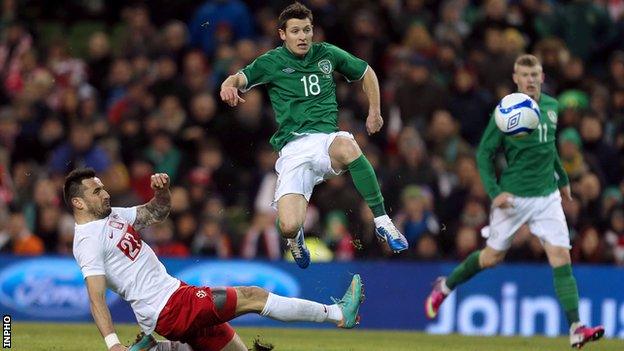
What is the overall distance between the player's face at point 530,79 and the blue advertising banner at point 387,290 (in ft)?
12.3

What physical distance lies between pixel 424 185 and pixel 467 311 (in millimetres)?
1843

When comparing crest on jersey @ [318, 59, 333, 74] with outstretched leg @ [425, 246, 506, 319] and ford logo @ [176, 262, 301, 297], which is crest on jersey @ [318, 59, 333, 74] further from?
ford logo @ [176, 262, 301, 297]

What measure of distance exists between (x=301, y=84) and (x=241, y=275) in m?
4.95

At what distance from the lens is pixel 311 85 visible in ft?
45.0

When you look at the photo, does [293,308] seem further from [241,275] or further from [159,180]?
[241,275]

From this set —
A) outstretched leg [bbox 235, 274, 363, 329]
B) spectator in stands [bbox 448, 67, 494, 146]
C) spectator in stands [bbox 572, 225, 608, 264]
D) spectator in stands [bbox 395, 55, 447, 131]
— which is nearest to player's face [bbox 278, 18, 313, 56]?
outstretched leg [bbox 235, 274, 363, 329]

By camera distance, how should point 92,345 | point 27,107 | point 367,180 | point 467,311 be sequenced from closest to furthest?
1. point 367,180
2. point 92,345
3. point 467,311
4. point 27,107

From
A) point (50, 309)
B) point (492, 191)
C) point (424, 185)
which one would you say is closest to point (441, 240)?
point (424, 185)

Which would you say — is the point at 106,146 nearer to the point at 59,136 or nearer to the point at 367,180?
the point at 59,136

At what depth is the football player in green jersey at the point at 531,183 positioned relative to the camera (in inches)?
582

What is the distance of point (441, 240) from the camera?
18.6 m

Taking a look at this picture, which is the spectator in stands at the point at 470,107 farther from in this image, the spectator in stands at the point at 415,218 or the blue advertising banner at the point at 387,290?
the blue advertising banner at the point at 387,290

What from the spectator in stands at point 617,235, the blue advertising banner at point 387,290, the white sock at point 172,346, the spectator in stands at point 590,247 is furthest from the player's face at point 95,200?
the spectator in stands at point 617,235

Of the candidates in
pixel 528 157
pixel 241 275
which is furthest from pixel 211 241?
pixel 528 157
